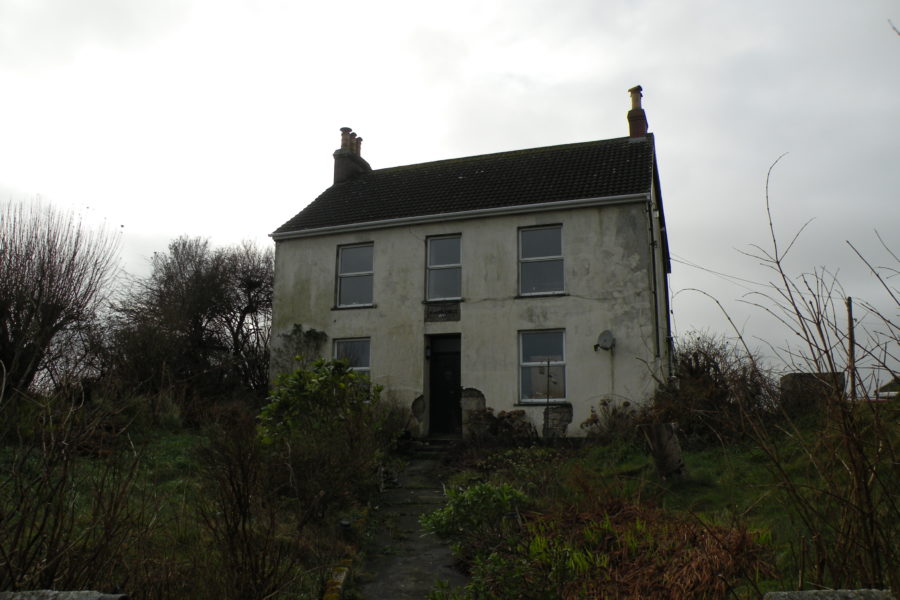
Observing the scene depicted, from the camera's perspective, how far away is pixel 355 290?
17.1 metres

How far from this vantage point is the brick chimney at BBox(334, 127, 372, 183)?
1992 cm

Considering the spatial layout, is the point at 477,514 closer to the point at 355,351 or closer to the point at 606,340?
the point at 606,340

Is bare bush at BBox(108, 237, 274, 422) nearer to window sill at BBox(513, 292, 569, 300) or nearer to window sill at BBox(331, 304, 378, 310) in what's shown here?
window sill at BBox(331, 304, 378, 310)

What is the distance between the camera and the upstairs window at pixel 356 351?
16.5m

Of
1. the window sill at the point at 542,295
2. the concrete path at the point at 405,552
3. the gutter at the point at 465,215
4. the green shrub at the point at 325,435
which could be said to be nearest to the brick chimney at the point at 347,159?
the gutter at the point at 465,215

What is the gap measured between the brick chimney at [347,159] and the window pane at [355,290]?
406 cm

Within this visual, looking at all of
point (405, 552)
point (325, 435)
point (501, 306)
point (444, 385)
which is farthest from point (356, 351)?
point (405, 552)

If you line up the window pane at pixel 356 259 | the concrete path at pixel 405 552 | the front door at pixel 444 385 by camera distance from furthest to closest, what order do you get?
the window pane at pixel 356 259, the front door at pixel 444 385, the concrete path at pixel 405 552

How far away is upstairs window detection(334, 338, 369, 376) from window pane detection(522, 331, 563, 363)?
13.1 feet

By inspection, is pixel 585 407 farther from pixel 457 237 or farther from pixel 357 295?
pixel 357 295

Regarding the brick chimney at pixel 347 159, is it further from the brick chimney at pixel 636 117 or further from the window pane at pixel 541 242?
the brick chimney at pixel 636 117

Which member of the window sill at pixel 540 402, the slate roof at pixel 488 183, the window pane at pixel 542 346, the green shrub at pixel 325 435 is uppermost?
the slate roof at pixel 488 183

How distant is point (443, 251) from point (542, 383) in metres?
4.11

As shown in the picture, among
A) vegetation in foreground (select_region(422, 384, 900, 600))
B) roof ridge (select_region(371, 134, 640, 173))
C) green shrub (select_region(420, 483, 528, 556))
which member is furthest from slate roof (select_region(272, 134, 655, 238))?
green shrub (select_region(420, 483, 528, 556))
